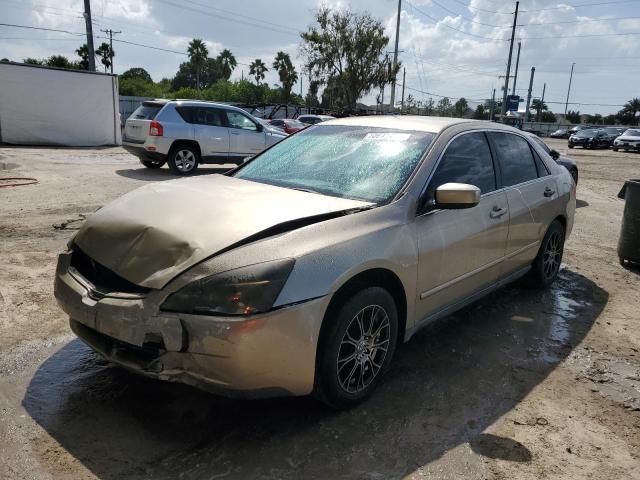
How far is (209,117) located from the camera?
12.7m

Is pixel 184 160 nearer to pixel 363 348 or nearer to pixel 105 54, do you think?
pixel 363 348

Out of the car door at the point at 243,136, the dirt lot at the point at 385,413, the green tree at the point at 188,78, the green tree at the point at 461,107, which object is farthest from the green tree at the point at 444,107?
the dirt lot at the point at 385,413

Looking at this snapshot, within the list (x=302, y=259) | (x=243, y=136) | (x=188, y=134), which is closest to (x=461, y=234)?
(x=302, y=259)

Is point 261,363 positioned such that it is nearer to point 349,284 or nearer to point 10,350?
point 349,284

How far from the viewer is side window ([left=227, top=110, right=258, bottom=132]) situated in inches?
516

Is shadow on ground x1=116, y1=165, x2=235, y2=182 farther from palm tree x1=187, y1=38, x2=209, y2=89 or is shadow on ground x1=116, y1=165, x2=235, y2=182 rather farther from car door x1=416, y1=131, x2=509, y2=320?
palm tree x1=187, y1=38, x2=209, y2=89

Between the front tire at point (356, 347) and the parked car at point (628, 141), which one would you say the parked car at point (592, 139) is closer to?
the parked car at point (628, 141)

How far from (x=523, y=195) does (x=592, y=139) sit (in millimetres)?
33779

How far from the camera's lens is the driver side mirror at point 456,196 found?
3.22m

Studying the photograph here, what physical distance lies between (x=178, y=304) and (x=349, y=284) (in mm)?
896

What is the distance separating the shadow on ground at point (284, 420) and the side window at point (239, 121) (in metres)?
10.1

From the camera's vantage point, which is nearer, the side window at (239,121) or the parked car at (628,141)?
the side window at (239,121)

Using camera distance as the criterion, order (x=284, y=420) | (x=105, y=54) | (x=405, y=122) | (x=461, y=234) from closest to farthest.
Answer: (x=284, y=420) → (x=461, y=234) → (x=405, y=122) → (x=105, y=54)

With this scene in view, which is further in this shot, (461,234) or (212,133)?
(212,133)
